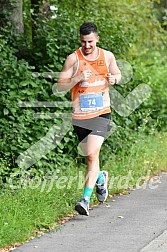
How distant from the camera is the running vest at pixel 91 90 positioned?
Result: 26.4 feet

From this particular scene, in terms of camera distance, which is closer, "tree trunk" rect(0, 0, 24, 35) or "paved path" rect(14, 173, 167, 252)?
"paved path" rect(14, 173, 167, 252)

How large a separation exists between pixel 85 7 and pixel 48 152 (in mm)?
3841

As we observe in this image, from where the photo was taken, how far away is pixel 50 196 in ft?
26.7

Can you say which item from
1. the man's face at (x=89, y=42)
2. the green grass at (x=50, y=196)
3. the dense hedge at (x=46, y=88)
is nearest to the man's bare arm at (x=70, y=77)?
the man's face at (x=89, y=42)

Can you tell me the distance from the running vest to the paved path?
1128mm

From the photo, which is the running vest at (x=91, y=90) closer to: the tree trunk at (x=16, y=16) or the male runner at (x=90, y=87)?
the male runner at (x=90, y=87)

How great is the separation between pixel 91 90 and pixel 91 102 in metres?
0.14

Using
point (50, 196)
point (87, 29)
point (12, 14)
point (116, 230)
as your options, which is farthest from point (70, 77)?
point (12, 14)

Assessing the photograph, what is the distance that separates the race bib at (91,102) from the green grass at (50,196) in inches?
41.4

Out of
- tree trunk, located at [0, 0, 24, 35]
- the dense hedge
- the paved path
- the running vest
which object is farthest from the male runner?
tree trunk, located at [0, 0, 24, 35]

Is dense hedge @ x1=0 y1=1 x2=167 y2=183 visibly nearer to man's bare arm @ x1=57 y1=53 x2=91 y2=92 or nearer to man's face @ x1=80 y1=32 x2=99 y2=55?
man's bare arm @ x1=57 y1=53 x2=91 y2=92

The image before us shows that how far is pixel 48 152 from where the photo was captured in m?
10.2

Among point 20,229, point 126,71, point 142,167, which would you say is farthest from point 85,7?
point 20,229

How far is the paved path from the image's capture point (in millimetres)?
6637
